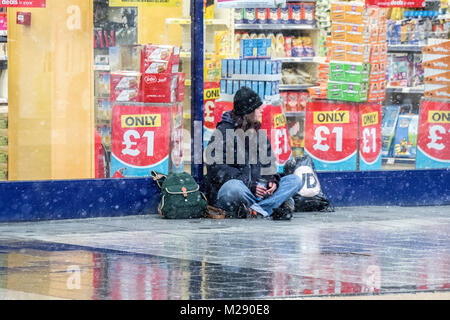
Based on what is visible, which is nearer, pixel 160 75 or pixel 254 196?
pixel 254 196

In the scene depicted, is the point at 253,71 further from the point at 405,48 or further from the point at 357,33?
the point at 405,48

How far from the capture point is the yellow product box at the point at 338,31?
13.5 meters

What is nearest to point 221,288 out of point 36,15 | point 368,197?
point 36,15

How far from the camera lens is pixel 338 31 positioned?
13539 millimetres

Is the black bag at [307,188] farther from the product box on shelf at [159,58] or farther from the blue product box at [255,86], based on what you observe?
the product box on shelf at [159,58]

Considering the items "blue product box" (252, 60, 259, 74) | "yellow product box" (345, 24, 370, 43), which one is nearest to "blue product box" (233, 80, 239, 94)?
"blue product box" (252, 60, 259, 74)

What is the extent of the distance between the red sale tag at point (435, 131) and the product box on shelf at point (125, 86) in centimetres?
393

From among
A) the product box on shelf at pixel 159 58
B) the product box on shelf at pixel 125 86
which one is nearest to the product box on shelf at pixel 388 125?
the product box on shelf at pixel 159 58

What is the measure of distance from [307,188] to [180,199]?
167 centimetres

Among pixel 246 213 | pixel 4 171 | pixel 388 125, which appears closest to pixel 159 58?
pixel 246 213

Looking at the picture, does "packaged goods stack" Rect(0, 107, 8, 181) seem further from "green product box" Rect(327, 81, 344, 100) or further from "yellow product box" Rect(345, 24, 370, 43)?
"yellow product box" Rect(345, 24, 370, 43)

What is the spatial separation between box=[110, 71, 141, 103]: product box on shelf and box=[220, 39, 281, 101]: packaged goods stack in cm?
111

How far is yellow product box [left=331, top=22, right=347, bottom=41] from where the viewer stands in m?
13.5
